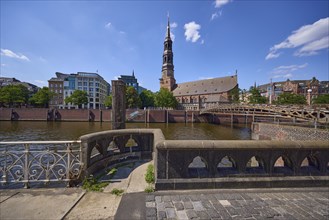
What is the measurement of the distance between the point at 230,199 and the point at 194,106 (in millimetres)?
72477

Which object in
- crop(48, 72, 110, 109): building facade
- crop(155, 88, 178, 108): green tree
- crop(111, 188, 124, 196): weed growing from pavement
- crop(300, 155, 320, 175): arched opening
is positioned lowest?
crop(111, 188, 124, 196): weed growing from pavement

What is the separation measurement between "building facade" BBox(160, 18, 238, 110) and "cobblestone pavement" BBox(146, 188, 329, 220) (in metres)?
63.7

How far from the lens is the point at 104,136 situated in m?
4.63

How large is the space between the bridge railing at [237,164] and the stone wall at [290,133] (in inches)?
394

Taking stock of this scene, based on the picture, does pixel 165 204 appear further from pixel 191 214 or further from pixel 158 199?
pixel 191 214

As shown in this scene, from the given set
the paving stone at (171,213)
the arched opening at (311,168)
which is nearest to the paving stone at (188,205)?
the paving stone at (171,213)

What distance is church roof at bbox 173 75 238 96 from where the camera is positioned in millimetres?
70125

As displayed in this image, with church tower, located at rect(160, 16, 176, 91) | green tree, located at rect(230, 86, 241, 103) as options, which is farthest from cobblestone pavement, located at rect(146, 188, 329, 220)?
church tower, located at rect(160, 16, 176, 91)

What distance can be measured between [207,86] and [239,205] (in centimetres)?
7750

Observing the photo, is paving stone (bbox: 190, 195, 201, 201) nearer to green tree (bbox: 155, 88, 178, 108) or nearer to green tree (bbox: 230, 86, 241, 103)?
green tree (bbox: 155, 88, 178, 108)

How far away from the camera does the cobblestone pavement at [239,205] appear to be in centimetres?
266

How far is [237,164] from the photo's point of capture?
12.1ft

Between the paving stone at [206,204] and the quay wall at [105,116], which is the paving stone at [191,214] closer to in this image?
the paving stone at [206,204]

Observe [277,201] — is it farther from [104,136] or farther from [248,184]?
[104,136]
